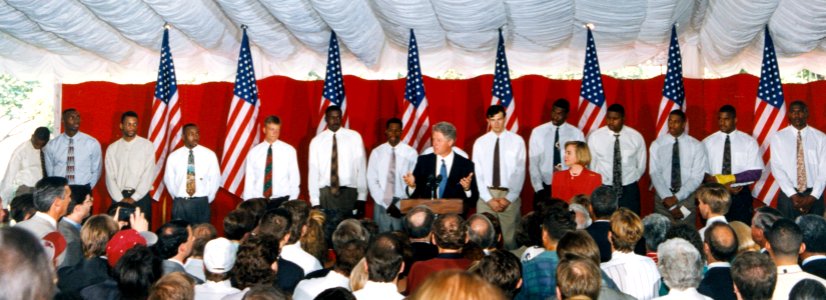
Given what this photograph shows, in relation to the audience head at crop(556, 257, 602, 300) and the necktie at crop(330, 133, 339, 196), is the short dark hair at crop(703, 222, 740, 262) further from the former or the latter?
the necktie at crop(330, 133, 339, 196)

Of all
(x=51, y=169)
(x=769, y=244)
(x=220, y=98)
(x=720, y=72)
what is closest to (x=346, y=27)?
(x=220, y=98)

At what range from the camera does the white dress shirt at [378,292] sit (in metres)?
4.97

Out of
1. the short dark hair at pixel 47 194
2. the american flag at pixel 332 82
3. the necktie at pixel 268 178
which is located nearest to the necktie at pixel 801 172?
the american flag at pixel 332 82

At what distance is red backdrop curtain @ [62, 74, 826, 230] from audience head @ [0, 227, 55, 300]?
10792 mm

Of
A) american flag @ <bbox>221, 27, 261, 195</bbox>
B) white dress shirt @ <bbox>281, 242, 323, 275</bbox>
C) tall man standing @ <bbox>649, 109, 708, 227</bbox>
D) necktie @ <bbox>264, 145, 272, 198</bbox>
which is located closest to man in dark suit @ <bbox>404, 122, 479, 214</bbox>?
necktie @ <bbox>264, 145, 272, 198</bbox>

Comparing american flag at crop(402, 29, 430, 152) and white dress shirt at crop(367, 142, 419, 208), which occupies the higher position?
american flag at crop(402, 29, 430, 152)

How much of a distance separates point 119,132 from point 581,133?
6.35 meters

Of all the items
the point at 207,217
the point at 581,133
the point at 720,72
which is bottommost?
the point at 207,217

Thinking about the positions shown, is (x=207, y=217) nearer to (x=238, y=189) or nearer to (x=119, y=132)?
(x=238, y=189)

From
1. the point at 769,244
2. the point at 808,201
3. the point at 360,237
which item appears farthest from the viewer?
the point at 808,201

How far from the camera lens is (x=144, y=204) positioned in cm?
1204

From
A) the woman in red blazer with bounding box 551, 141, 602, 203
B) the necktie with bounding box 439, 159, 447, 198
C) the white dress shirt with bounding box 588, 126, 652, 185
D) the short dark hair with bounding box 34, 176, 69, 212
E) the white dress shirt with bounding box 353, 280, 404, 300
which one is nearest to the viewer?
the white dress shirt with bounding box 353, 280, 404, 300

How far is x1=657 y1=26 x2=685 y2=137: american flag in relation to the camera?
11.9 metres

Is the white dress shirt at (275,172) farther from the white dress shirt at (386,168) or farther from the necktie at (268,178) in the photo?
the white dress shirt at (386,168)
